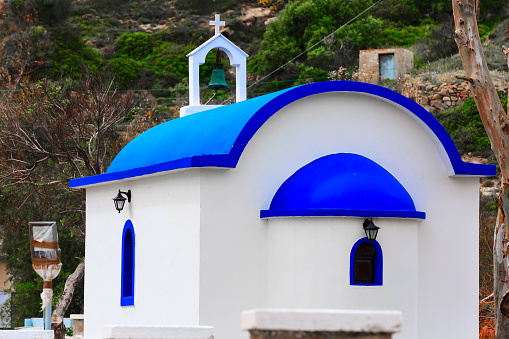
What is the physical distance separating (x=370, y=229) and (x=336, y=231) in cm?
40

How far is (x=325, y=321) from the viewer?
4332 millimetres

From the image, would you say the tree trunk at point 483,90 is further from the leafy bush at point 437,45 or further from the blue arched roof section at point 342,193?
the leafy bush at point 437,45

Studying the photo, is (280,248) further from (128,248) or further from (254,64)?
(254,64)

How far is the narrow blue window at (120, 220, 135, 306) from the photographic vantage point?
1266 centimetres

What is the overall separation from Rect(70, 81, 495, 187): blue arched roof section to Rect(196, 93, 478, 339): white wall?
190mm

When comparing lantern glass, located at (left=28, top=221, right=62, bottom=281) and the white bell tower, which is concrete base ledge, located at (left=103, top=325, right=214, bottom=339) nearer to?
lantern glass, located at (left=28, top=221, right=62, bottom=281)

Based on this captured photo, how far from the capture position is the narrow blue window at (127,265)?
41.5 feet

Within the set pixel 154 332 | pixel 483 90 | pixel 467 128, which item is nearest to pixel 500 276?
pixel 483 90

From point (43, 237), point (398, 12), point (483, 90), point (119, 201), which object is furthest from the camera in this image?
point (398, 12)

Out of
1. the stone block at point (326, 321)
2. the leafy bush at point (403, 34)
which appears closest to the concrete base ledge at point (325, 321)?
the stone block at point (326, 321)

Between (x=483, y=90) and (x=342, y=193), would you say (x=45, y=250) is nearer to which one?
(x=342, y=193)

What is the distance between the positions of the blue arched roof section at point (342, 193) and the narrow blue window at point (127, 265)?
291cm

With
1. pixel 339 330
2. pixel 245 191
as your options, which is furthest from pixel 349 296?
pixel 339 330

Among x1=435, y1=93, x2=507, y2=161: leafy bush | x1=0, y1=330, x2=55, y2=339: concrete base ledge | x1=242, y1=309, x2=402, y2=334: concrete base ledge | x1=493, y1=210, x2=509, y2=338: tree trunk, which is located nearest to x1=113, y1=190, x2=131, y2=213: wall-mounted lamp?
x1=0, y1=330, x2=55, y2=339: concrete base ledge
